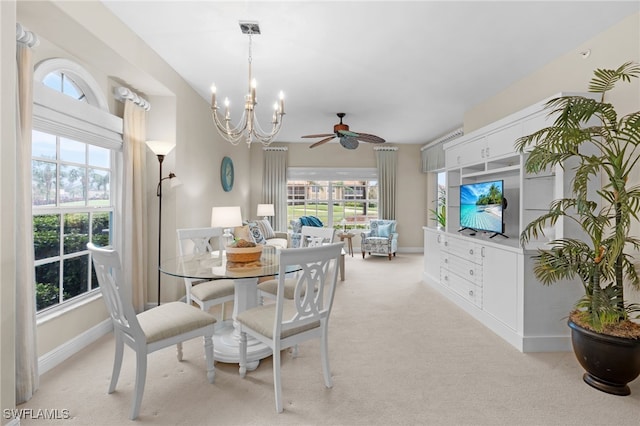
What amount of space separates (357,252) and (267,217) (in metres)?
2.30

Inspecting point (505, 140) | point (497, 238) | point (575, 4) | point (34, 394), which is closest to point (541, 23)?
point (575, 4)

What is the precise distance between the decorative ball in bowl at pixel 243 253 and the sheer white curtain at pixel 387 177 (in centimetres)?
555

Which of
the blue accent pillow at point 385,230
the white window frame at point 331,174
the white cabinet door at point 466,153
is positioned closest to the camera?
the white cabinet door at point 466,153

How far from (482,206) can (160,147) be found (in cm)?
354

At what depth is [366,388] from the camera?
2066 millimetres

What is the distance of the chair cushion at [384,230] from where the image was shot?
6.96 meters

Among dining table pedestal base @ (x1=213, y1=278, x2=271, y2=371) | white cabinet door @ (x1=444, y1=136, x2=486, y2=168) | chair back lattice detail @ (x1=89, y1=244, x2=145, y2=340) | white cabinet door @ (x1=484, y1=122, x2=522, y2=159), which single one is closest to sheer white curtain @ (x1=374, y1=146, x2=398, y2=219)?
white cabinet door @ (x1=444, y1=136, x2=486, y2=168)

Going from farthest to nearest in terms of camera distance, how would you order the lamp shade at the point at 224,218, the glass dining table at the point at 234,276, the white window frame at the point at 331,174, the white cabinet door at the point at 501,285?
1. the white window frame at the point at 331,174
2. the lamp shade at the point at 224,218
3. the white cabinet door at the point at 501,285
4. the glass dining table at the point at 234,276

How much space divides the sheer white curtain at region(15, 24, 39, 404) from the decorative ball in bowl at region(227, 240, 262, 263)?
120cm

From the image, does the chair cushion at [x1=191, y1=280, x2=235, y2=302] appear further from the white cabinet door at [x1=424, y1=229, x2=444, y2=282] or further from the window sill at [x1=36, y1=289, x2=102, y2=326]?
the white cabinet door at [x1=424, y1=229, x2=444, y2=282]

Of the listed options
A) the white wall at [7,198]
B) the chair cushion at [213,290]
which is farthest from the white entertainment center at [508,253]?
the white wall at [7,198]

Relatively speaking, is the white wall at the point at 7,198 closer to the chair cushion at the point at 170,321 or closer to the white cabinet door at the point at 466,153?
the chair cushion at the point at 170,321

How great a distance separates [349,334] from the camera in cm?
292

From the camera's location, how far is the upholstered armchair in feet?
22.1
